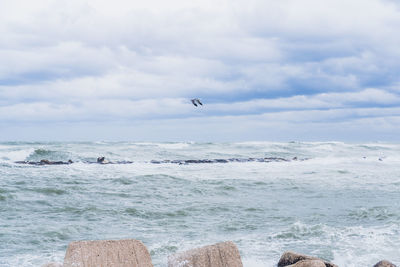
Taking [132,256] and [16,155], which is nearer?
[132,256]

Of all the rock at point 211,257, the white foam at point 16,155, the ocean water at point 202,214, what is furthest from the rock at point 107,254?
the white foam at point 16,155

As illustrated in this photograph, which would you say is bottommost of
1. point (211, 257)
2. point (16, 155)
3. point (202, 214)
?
point (202, 214)

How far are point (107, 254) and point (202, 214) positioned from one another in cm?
633

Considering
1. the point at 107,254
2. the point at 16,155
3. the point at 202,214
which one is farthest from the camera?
the point at 16,155

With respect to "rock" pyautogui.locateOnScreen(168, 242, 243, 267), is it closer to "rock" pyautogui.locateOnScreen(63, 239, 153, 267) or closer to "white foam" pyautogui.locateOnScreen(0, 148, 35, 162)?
"rock" pyautogui.locateOnScreen(63, 239, 153, 267)

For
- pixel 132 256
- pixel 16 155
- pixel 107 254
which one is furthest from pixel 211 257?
pixel 16 155

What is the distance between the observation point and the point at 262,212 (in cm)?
1171

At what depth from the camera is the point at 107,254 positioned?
5168 millimetres

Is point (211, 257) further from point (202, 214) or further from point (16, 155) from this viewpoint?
point (16, 155)

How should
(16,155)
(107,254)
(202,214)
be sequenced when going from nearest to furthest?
(107,254)
(202,214)
(16,155)

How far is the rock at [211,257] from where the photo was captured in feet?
16.9

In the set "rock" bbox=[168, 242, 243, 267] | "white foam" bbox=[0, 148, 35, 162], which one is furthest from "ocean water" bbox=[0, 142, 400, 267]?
"white foam" bbox=[0, 148, 35, 162]

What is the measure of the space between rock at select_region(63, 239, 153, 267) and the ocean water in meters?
2.13

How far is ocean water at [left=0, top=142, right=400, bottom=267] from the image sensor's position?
27.1ft
